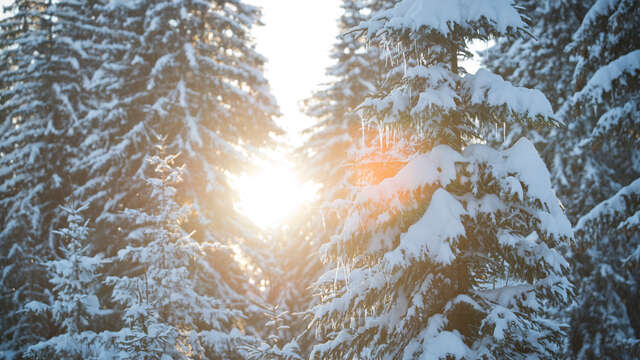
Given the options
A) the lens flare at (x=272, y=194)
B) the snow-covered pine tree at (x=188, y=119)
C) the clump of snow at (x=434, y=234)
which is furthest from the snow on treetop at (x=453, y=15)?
the lens flare at (x=272, y=194)

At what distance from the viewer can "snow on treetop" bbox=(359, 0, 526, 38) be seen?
605cm

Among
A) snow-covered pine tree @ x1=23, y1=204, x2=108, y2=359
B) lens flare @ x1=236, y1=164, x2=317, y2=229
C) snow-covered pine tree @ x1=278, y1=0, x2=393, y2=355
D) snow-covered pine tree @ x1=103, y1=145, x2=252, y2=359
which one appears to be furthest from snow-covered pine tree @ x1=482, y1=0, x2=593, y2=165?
snow-covered pine tree @ x1=23, y1=204, x2=108, y2=359

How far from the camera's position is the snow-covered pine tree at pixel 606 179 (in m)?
9.62

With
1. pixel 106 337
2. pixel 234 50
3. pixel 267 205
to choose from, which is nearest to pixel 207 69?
pixel 234 50

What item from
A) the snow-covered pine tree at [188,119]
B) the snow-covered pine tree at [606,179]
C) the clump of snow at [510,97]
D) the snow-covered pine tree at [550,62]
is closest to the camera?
the clump of snow at [510,97]

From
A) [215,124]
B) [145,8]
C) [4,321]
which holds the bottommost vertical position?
[4,321]

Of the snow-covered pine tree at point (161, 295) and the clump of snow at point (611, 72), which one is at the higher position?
the clump of snow at point (611, 72)

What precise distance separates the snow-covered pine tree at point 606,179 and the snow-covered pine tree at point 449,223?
188 inches

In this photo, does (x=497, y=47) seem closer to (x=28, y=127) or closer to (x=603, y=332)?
(x=603, y=332)

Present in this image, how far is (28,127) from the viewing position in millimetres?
17297

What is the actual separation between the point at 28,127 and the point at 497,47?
76.6 feet

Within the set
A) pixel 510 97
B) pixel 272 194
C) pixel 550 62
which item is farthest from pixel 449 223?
pixel 550 62

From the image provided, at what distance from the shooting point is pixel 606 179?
15.0m

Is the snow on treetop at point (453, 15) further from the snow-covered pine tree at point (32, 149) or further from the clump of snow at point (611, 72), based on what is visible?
the snow-covered pine tree at point (32, 149)
